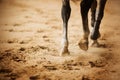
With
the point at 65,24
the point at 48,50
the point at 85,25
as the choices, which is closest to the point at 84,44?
the point at 85,25

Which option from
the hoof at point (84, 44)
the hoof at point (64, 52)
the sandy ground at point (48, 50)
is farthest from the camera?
the hoof at point (64, 52)

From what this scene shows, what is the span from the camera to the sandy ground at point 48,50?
4.79m

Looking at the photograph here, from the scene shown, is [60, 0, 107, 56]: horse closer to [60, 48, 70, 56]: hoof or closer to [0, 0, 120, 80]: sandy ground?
[60, 48, 70, 56]: hoof

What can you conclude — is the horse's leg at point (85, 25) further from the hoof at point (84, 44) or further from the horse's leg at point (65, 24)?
the horse's leg at point (65, 24)

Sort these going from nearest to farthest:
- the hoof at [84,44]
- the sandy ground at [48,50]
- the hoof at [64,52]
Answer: the sandy ground at [48,50] → the hoof at [84,44] → the hoof at [64,52]

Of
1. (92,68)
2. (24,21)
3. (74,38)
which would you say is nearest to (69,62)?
(92,68)

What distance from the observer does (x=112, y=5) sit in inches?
447

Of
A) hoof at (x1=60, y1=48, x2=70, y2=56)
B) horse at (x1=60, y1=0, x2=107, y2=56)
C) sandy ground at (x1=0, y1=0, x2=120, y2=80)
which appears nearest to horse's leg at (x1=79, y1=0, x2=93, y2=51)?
horse at (x1=60, y1=0, x2=107, y2=56)

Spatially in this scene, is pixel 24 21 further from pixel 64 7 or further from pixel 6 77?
pixel 6 77

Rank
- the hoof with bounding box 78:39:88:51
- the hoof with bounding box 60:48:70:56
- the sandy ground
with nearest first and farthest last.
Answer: the sandy ground → the hoof with bounding box 78:39:88:51 → the hoof with bounding box 60:48:70:56

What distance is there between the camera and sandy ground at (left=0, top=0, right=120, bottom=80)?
15.7ft

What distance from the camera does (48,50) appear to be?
5.97 meters

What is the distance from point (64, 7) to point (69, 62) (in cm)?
123

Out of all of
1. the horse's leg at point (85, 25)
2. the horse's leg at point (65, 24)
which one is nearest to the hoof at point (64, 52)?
the horse's leg at point (65, 24)
